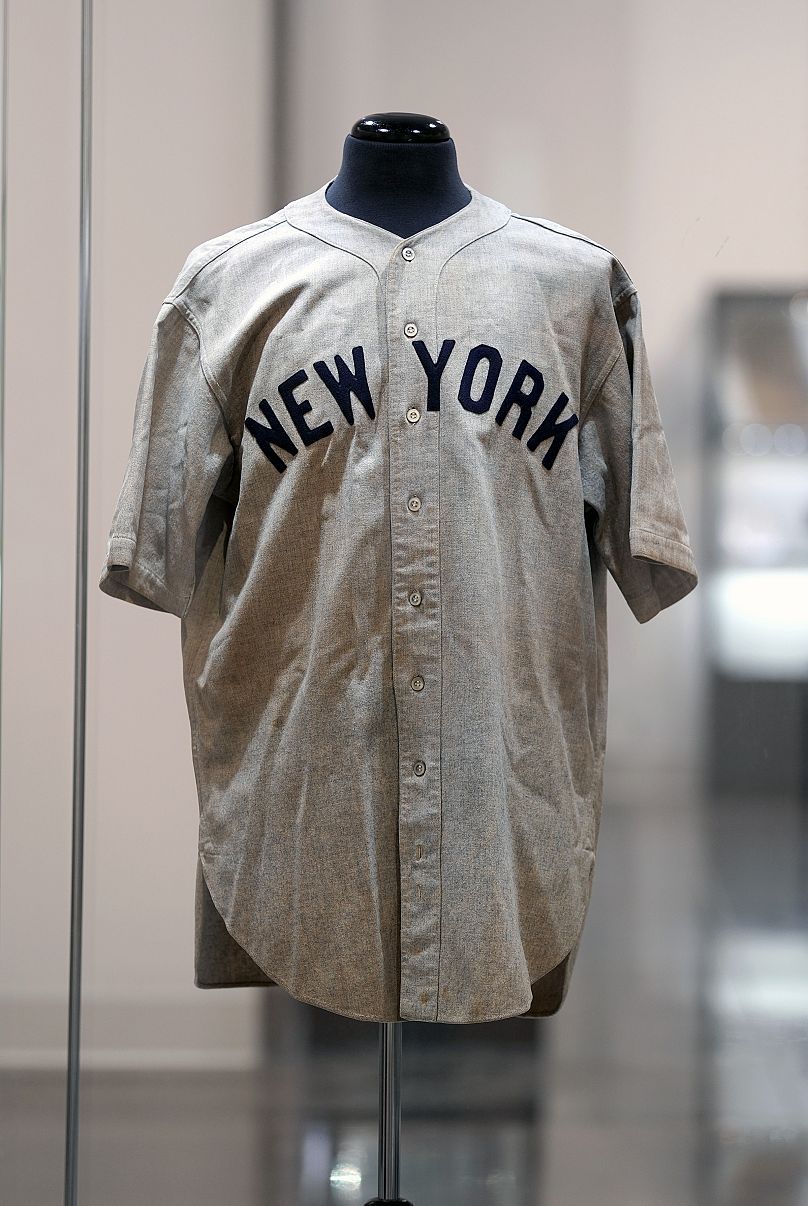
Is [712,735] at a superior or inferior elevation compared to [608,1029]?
superior

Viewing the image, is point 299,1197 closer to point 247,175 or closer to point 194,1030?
point 194,1030

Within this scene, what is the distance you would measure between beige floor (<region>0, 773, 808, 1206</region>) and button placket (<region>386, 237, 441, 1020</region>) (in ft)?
2.82

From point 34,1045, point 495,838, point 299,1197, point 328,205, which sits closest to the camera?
point 495,838

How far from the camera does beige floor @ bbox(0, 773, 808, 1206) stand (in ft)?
6.26

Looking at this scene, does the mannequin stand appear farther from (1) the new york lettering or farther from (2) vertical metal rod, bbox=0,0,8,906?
(2) vertical metal rod, bbox=0,0,8,906

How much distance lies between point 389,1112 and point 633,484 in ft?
2.53

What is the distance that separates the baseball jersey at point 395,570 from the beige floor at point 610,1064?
2.32 feet

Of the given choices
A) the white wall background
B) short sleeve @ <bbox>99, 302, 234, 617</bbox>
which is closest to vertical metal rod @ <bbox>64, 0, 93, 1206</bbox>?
the white wall background

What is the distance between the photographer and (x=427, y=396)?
3.89 ft

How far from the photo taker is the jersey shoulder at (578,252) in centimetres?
128

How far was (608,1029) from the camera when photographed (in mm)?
1962

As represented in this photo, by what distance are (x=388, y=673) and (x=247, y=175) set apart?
1058mm

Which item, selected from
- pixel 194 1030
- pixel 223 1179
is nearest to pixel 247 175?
pixel 194 1030

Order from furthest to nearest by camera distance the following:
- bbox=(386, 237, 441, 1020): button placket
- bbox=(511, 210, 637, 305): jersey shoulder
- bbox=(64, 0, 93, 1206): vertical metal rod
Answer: bbox=(64, 0, 93, 1206): vertical metal rod → bbox=(511, 210, 637, 305): jersey shoulder → bbox=(386, 237, 441, 1020): button placket
